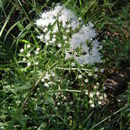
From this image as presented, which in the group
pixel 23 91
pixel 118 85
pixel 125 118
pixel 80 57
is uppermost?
pixel 80 57

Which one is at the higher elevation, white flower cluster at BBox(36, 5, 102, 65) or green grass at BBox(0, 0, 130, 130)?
white flower cluster at BBox(36, 5, 102, 65)

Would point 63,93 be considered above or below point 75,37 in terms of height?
below

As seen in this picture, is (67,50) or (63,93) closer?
(67,50)

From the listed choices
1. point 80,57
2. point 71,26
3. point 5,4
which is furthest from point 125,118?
point 5,4

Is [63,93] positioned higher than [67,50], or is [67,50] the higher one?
[67,50]

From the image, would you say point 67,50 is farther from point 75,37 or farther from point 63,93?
point 63,93

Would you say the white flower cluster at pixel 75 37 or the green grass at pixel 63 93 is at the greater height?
the white flower cluster at pixel 75 37

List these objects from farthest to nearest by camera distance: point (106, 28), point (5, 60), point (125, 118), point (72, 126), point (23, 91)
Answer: point (106, 28)
point (5, 60)
point (125, 118)
point (72, 126)
point (23, 91)

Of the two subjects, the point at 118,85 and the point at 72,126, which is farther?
the point at 118,85

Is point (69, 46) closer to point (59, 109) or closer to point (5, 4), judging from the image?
point (59, 109)

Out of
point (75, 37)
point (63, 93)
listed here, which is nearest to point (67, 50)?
point (75, 37)

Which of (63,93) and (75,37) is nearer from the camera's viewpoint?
(75,37)
